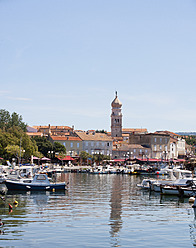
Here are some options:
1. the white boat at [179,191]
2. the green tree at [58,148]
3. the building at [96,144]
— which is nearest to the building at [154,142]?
the building at [96,144]

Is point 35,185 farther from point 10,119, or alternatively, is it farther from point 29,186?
point 10,119

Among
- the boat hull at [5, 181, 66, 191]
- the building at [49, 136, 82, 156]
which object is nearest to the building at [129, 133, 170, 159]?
the building at [49, 136, 82, 156]

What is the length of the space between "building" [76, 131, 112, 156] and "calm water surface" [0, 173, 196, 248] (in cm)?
8679

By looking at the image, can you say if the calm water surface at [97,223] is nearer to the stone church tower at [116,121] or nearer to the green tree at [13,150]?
the green tree at [13,150]

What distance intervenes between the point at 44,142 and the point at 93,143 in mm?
18868

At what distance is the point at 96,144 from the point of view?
418 feet

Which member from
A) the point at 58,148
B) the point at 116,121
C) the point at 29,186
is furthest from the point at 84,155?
the point at 29,186

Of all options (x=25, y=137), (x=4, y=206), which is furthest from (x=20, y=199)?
(x=25, y=137)

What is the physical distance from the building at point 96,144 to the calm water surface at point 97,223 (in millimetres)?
86788

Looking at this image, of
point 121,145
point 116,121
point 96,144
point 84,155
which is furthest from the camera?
point 116,121

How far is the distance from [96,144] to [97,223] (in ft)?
334

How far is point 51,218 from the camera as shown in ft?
89.0

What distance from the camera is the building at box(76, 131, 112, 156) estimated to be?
12556cm

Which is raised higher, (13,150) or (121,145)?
(121,145)
